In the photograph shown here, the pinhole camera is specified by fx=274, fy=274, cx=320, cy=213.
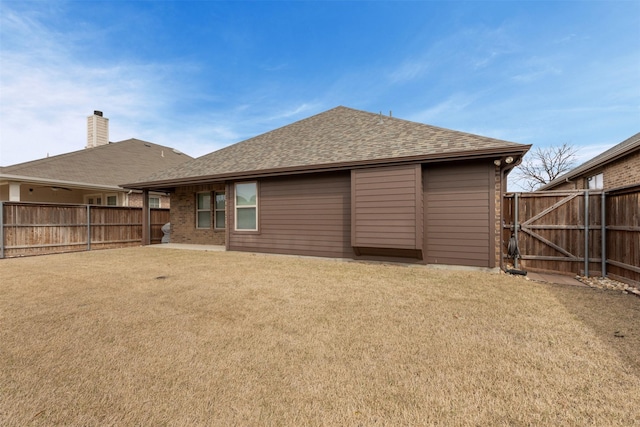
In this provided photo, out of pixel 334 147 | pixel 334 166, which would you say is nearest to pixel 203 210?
pixel 334 147

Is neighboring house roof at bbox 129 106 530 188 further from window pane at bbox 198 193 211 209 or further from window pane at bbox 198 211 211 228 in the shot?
window pane at bbox 198 211 211 228

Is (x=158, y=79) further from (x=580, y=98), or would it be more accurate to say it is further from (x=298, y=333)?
(x=580, y=98)

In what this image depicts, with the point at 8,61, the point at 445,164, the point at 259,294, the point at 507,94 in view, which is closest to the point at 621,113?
the point at 507,94

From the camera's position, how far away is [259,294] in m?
4.47

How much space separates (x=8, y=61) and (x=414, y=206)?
1332 cm

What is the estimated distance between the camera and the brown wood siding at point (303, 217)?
7.70 metres

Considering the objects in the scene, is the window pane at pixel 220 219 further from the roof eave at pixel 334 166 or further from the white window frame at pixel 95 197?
the white window frame at pixel 95 197

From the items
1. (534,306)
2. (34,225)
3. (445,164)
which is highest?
(445,164)

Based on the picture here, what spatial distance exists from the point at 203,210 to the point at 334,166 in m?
6.36

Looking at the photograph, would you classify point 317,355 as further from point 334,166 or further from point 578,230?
point 578,230

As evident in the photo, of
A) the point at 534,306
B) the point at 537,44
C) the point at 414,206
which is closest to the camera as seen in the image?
the point at 534,306

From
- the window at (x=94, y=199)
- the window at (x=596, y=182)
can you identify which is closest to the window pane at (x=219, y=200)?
the window at (x=94, y=199)

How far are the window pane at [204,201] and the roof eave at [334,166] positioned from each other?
38.7 inches

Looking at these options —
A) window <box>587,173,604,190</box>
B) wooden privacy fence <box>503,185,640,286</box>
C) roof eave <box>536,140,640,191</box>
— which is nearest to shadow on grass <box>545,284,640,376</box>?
wooden privacy fence <box>503,185,640,286</box>
